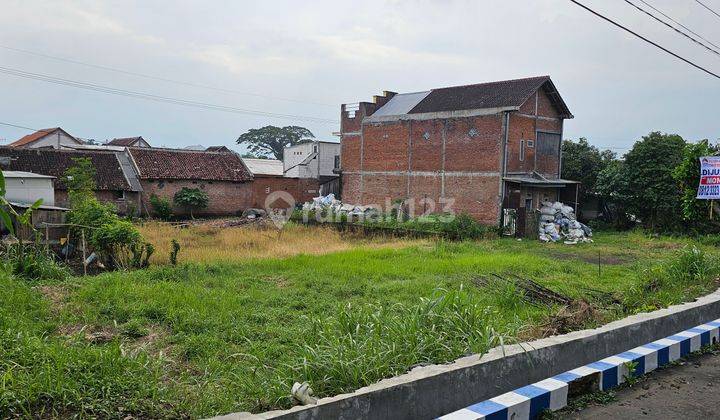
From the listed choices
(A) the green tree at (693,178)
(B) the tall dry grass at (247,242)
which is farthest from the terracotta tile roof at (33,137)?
(A) the green tree at (693,178)

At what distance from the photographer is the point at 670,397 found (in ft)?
14.2

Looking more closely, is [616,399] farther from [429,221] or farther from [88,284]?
[429,221]

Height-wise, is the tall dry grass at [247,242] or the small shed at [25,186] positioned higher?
the small shed at [25,186]

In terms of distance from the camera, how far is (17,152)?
26.6 metres

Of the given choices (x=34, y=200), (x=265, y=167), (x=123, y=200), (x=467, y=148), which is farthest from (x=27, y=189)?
(x=265, y=167)

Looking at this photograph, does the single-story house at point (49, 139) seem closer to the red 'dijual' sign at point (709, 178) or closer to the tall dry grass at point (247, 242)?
the tall dry grass at point (247, 242)

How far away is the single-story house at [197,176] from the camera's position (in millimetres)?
29531

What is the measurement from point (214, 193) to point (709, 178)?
2652cm

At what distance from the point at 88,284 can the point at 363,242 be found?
11394 mm

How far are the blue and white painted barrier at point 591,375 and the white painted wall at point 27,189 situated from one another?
19.3m

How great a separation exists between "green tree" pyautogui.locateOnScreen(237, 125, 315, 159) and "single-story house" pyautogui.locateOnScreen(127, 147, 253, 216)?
3265 centimetres

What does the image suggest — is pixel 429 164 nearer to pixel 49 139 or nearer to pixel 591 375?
pixel 591 375

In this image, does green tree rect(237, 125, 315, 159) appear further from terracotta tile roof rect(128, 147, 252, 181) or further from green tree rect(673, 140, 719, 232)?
green tree rect(673, 140, 719, 232)

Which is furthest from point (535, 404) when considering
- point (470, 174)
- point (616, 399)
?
point (470, 174)
